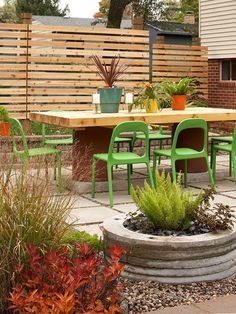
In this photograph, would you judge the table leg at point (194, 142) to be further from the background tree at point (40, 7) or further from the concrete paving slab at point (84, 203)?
the background tree at point (40, 7)

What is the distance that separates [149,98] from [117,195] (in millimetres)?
1524

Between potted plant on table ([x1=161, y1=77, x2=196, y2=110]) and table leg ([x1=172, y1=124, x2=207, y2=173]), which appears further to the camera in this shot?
potted plant on table ([x1=161, y1=77, x2=196, y2=110])

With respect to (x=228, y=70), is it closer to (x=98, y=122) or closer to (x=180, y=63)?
(x=180, y=63)

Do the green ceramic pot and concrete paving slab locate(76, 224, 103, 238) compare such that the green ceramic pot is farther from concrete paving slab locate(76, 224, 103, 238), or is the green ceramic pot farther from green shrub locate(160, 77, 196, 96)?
concrete paving slab locate(76, 224, 103, 238)

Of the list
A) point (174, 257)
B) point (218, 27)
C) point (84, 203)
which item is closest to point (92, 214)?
point (84, 203)

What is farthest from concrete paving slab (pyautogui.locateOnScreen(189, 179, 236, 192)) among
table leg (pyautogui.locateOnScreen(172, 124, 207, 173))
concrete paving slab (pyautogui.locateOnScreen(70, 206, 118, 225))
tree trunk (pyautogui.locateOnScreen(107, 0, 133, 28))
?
tree trunk (pyautogui.locateOnScreen(107, 0, 133, 28))

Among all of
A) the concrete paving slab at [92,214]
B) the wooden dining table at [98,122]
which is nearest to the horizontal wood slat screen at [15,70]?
the wooden dining table at [98,122]

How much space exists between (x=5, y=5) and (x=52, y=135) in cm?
5645

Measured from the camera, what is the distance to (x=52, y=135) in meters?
11.4

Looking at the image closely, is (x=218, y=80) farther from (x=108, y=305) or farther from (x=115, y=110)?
(x=108, y=305)

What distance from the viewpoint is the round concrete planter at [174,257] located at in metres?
4.14

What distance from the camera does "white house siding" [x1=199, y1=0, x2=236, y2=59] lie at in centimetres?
1614

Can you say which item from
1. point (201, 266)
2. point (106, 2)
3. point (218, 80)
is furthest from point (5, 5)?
point (201, 266)

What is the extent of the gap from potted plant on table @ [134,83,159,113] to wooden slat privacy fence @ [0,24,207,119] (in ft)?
13.4
